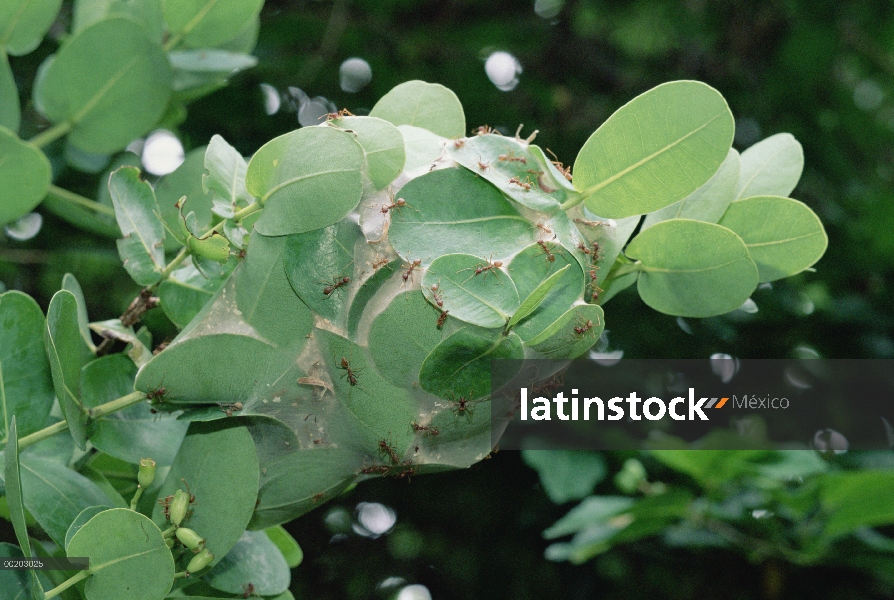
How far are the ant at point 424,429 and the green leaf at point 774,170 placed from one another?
0.33 metres

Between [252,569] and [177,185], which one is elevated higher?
[177,185]

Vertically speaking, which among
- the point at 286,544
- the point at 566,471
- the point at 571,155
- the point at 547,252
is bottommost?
the point at 566,471

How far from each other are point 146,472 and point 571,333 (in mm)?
341

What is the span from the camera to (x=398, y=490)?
1868 mm

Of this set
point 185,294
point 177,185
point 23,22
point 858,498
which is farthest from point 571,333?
point 858,498

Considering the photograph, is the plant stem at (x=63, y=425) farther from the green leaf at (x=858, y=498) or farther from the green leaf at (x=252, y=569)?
the green leaf at (x=858, y=498)

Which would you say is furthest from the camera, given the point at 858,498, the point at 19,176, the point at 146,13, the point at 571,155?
the point at 571,155

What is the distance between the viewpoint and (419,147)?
623mm

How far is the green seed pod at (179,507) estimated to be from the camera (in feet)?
2.01

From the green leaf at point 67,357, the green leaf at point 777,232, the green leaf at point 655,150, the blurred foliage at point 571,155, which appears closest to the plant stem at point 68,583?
the green leaf at point 67,357

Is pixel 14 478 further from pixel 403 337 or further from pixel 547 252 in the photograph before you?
pixel 547 252

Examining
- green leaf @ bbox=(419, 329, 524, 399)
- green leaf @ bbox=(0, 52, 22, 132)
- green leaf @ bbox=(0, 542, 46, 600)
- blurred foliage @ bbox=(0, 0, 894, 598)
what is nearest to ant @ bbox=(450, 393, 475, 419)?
green leaf @ bbox=(419, 329, 524, 399)

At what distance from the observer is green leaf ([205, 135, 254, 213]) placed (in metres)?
0.61

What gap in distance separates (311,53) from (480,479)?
3.41 feet
